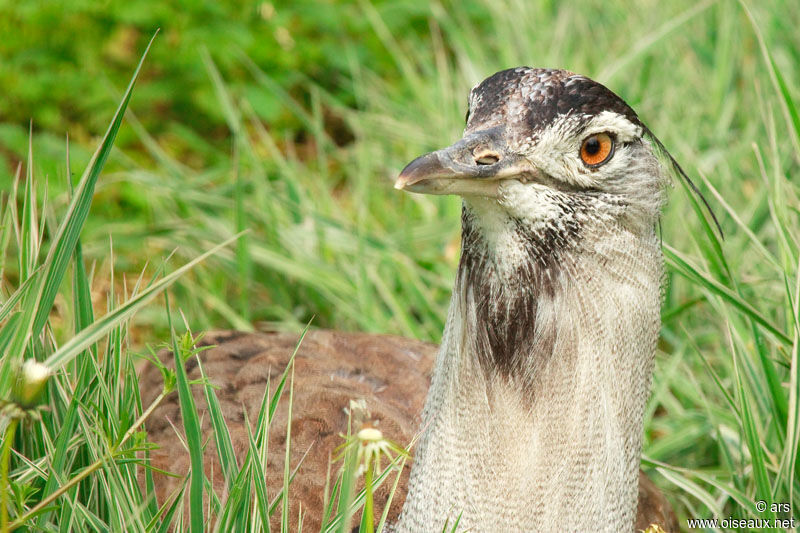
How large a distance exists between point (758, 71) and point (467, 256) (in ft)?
10.2

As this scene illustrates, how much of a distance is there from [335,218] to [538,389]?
2.36 metres

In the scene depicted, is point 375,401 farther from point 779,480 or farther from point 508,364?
point 779,480

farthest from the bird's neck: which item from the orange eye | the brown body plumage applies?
the brown body plumage

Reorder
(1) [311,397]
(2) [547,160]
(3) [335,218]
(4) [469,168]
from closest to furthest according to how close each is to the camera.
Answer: (4) [469,168]
(2) [547,160]
(1) [311,397]
(3) [335,218]

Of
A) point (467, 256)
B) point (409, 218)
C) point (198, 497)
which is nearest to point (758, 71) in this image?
point (409, 218)

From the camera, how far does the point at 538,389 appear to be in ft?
6.63

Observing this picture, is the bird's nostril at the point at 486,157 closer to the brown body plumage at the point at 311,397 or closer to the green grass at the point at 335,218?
Answer: the green grass at the point at 335,218

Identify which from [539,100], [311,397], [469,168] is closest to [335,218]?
[311,397]

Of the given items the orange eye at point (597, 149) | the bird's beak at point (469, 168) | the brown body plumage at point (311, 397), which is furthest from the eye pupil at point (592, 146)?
the brown body plumage at point (311, 397)

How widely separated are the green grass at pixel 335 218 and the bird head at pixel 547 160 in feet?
1.68

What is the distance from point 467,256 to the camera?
6.64 ft

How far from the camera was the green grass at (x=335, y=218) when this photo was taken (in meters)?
2.09

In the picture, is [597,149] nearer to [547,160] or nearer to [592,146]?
[592,146]

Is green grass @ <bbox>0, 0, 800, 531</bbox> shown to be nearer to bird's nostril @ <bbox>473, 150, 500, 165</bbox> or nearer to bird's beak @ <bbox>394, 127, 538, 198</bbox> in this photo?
bird's beak @ <bbox>394, 127, 538, 198</bbox>
